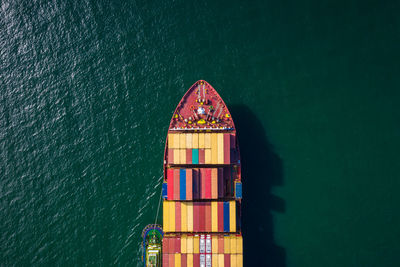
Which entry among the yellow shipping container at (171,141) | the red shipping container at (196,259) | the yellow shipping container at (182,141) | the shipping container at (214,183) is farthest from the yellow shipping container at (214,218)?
the yellow shipping container at (171,141)

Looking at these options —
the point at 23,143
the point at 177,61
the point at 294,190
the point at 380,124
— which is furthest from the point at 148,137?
the point at 380,124

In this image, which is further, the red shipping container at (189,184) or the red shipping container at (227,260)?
the red shipping container at (227,260)

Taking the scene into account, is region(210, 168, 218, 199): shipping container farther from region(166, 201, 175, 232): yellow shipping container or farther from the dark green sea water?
the dark green sea water

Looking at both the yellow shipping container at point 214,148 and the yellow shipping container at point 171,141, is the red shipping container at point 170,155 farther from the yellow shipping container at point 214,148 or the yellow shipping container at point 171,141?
the yellow shipping container at point 214,148

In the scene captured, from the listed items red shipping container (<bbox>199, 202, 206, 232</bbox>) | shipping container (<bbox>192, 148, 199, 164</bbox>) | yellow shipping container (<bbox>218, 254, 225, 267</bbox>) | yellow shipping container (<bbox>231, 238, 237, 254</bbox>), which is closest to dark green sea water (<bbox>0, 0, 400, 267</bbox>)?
yellow shipping container (<bbox>231, 238, 237, 254</bbox>)

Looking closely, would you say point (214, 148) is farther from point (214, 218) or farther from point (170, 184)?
point (214, 218)

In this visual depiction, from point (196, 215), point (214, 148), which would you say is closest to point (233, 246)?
point (196, 215)
